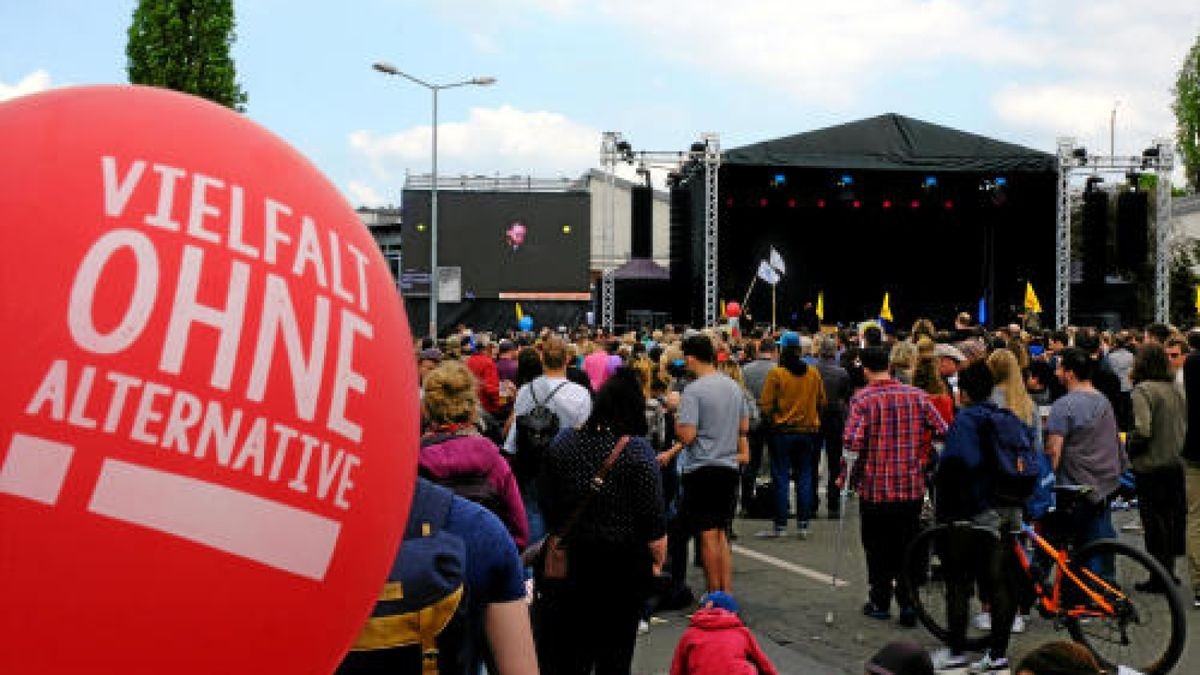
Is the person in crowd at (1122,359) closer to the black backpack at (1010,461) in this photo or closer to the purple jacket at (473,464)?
the black backpack at (1010,461)

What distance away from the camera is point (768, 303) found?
27.9 m

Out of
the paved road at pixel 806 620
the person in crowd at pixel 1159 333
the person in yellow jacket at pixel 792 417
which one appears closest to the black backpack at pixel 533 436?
the paved road at pixel 806 620

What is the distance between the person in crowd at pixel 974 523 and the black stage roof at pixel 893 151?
17937mm

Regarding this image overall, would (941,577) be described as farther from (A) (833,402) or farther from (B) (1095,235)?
(B) (1095,235)

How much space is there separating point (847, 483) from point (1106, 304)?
100ft

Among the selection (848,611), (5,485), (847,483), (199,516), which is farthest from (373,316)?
(848,611)

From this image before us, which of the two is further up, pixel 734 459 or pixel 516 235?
pixel 516 235

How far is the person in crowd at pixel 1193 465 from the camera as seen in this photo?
7812mm

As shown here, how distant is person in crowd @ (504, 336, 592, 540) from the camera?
7.39 meters

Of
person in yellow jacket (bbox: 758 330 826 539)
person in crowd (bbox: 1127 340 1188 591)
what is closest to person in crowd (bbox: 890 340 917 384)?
person in yellow jacket (bbox: 758 330 826 539)

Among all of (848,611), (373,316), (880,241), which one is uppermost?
(880,241)

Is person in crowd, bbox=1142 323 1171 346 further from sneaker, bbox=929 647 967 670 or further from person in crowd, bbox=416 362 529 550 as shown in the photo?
person in crowd, bbox=416 362 529 550

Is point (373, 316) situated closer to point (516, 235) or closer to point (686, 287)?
point (686, 287)

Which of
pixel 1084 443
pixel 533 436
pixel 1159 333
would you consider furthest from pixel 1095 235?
pixel 533 436
